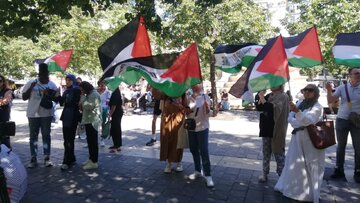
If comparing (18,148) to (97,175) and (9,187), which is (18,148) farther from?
(9,187)

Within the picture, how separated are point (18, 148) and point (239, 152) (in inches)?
213

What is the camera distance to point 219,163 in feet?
23.3

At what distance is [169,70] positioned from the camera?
17.2 ft

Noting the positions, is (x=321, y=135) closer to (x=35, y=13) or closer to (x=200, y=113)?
(x=200, y=113)

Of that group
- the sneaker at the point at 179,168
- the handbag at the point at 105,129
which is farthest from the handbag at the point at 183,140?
the handbag at the point at 105,129

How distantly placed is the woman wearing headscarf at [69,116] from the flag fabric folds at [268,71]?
3.24 metres

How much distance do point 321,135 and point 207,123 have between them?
1785 mm

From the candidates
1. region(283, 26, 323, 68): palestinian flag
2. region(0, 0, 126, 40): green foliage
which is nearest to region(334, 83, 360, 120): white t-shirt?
region(283, 26, 323, 68): palestinian flag

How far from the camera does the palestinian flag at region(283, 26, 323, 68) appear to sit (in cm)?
565

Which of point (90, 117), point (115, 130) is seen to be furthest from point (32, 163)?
point (115, 130)

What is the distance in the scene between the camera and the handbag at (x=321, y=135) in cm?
463

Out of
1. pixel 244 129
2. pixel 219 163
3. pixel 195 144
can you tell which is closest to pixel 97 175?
pixel 195 144

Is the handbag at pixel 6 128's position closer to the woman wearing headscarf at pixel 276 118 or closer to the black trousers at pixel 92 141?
the black trousers at pixel 92 141

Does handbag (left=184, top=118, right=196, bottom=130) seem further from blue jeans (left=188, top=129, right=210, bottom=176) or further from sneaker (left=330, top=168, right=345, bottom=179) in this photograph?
sneaker (left=330, top=168, right=345, bottom=179)
